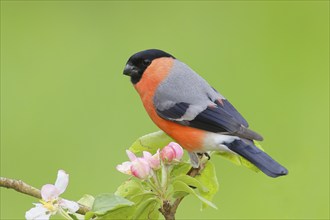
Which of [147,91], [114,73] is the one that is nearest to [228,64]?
[114,73]

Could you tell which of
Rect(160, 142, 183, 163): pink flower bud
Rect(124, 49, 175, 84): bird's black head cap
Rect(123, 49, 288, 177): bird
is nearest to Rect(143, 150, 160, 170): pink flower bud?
Rect(160, 142, 183, 163): pink flower bud

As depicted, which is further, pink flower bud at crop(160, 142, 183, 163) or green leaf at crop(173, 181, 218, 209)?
pink flower bud at crop(160, 142, 183, 163)

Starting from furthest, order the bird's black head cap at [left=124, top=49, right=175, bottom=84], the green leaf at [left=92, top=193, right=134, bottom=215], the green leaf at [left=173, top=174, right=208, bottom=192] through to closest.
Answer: the bird's black head cap at [left=124, top=49, right=175, bottom=84] < the green leaf at [left=173, top=174, right=208, bottom=192] < the green leaf at [left=92, top=193, right=134, bottom=215]

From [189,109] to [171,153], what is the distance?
50cm

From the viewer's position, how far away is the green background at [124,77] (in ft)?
11.3

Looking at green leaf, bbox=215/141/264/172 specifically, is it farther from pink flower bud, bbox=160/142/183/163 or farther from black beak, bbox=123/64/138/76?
black beak, bbox=123/64/138/76

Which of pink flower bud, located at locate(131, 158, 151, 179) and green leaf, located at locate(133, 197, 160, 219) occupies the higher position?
pink flower bud, located at locate(131, 158, 151, 179)

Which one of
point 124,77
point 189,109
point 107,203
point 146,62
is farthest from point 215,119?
point 124,77

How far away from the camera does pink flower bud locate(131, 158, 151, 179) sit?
1.41m

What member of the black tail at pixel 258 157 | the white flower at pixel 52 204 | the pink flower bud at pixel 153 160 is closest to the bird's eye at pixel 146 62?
the black tail at pixel 258 157

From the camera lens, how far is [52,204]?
135 cm

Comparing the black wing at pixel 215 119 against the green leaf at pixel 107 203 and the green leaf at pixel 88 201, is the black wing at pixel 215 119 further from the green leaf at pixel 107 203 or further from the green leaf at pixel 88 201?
the green leaf at pixel 107 203

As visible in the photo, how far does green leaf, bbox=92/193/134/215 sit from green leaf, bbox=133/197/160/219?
58 mm

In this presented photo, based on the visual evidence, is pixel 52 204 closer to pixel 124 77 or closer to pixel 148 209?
pixel 148 209
